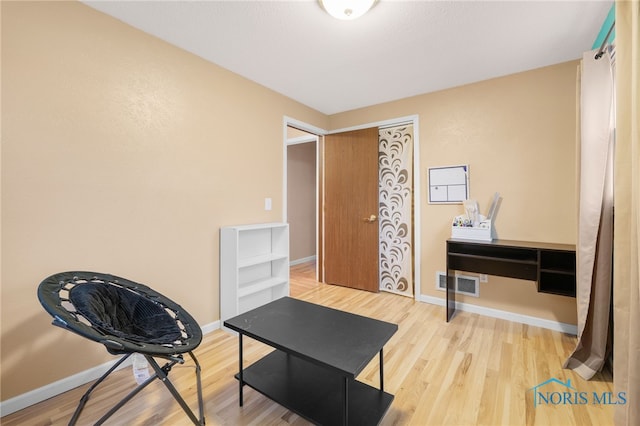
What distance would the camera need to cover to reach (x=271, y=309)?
1.70 m

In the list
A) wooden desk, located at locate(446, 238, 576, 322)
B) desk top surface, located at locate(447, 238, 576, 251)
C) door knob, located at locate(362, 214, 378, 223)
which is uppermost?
door knob, located at locate(362, 214, 378, 223)

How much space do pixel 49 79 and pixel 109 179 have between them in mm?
632

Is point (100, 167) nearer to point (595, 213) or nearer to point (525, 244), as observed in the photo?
point (595, 213)

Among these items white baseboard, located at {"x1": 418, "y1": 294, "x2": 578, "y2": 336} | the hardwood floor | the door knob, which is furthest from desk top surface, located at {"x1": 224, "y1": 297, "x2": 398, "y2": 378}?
the door knob

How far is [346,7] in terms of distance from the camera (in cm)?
169

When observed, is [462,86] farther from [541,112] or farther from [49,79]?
[49,79]

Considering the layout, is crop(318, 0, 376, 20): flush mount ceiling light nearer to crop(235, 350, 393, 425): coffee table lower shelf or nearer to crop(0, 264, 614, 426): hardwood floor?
crop(235, 350, 393, 425): coffee table lower shelf

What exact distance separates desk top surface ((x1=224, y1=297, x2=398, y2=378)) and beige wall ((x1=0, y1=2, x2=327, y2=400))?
1.05m

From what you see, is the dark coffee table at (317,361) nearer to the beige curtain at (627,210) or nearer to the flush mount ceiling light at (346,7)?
the beige curtain at (627,210)

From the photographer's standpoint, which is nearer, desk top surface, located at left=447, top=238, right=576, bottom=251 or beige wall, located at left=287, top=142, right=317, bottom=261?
desk top surface, located at left=447, top=238, right=576, bottom=251

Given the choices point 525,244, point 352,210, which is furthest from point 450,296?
point 352,210

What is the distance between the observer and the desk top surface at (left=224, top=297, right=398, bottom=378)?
46.6 inches

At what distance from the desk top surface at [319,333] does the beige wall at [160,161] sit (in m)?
1.07

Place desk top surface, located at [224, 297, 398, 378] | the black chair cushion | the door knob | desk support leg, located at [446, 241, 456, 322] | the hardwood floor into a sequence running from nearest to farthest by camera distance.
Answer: desk top surface, located at [224, 297, 398, 378]
the black chair cushion
the hardwood floor
desk support leg, located at [446, 241, 456, 322]
the door knob
